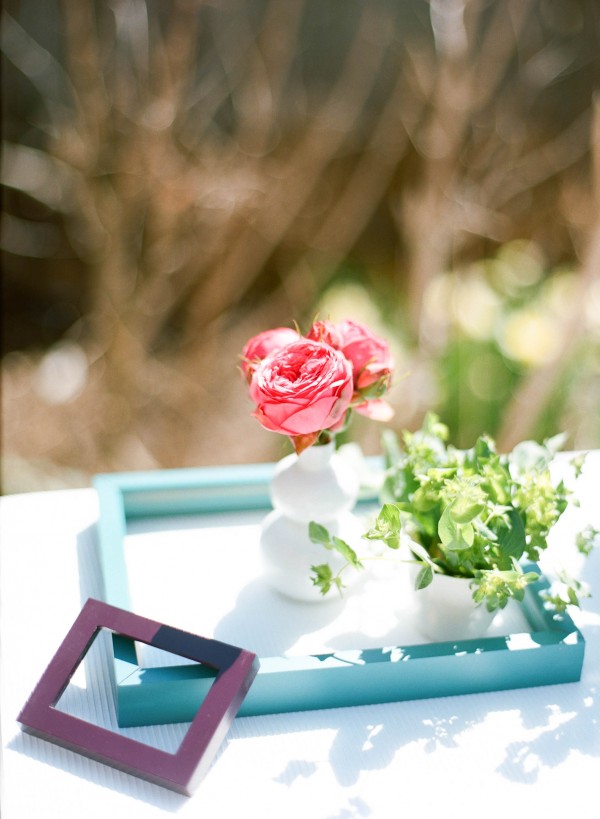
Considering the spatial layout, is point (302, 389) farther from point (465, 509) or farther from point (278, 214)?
point (278, 214)

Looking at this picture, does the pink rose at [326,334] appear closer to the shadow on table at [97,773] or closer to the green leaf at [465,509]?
the green leaf at [465,509]

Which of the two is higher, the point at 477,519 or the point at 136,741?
the point at 477,519

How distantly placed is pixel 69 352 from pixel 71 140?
742mm

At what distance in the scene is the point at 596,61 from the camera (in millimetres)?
2883

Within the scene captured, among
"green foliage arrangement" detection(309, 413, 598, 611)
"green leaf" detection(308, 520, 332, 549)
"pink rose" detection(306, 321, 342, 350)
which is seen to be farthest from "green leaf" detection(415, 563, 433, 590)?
"pink rose" detection(306, 321, 342, 350)

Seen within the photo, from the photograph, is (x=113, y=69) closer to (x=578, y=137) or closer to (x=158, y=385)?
(x=158, y=385)

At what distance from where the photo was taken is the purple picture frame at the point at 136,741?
0.78 meters

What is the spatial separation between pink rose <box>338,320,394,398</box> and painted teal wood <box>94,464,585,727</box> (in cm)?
27

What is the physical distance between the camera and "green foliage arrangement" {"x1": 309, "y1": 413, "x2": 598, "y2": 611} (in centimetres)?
86

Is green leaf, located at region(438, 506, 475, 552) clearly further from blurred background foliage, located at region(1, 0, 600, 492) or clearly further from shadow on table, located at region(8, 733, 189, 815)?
blurred background foliage, located at region(1, 0, 600, 492)

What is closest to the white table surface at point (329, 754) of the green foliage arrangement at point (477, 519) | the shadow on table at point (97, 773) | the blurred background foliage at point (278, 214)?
the shadow on table at point (97, 773)

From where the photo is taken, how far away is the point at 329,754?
83cm

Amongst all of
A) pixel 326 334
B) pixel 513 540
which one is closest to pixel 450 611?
pixel 513 540

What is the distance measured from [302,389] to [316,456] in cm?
15
